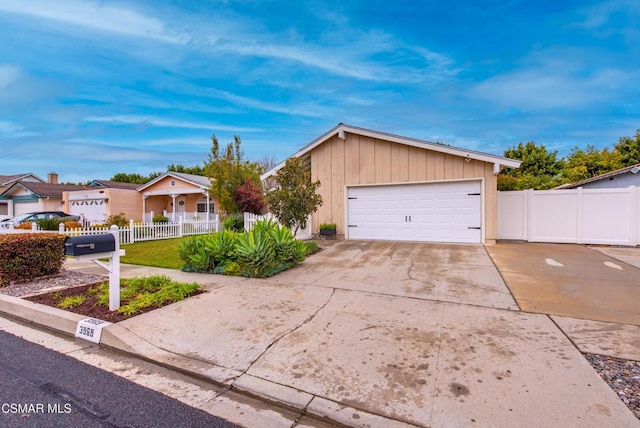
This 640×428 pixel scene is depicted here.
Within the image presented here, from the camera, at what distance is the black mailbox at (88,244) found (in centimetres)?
430

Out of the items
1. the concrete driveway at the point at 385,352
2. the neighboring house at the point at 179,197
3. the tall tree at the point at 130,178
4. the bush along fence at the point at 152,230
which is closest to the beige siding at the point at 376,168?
the concrete driveway at the point at 385,352

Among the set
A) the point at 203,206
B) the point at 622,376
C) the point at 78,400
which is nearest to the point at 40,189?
the point at 203,206

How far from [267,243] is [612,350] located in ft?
18.9

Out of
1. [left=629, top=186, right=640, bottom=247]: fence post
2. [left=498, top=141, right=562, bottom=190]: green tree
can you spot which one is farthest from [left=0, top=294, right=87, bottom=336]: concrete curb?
[left=498, top=141, right=562, bottom=190]: green tree

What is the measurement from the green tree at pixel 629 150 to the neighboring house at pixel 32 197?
45249 mm

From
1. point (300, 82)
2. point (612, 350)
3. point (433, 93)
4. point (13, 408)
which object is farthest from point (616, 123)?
point (13, 408)

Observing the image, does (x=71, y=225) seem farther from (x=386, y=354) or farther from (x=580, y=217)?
(x=580, y=217)

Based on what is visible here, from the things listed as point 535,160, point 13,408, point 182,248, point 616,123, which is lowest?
point 13,408

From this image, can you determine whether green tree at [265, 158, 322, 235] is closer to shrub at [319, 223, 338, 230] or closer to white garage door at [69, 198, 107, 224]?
shrub at [319, 223, 338, 230]

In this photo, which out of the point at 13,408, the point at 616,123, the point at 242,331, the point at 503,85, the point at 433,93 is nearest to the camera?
the point at 13,408

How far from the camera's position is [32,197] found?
28.7m

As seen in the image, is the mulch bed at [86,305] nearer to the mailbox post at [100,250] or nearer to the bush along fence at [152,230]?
the mailbox post at [100,250]

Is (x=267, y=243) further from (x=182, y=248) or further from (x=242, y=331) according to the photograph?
(x=242, y=331)

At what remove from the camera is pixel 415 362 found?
3205 millimetres
